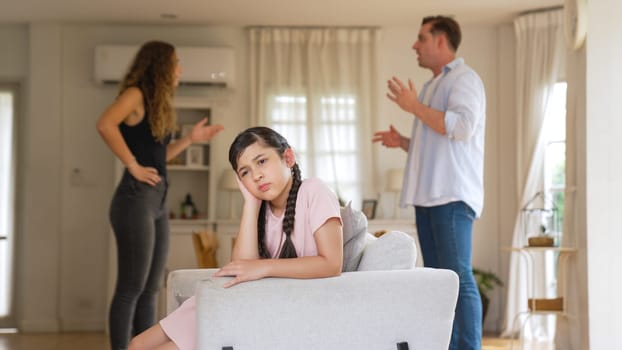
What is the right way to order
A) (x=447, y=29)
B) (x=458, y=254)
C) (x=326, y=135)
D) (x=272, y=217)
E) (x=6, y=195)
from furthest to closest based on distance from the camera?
(x=6, y=195) → (x=326, y=135) → (x=447, y=29) → (x=458, y=254) → (x=272, y=217)

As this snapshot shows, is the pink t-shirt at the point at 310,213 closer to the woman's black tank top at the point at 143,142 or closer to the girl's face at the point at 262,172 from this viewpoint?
the girl's face at the point at 262,172

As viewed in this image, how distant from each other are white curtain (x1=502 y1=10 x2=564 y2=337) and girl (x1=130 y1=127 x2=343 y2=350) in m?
4.60

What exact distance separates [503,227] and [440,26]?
11.9ft

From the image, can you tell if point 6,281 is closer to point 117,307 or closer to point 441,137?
point 117,307

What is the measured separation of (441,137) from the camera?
3.89 metres

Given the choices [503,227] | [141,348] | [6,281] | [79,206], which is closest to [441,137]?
[141,348]

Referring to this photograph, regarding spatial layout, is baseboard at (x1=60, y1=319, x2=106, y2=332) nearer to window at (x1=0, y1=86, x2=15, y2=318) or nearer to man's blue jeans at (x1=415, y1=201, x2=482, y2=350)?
window at (x1=0, y1=86, x2=15, y2=318)

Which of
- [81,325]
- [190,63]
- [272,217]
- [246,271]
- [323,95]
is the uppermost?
[190,63]

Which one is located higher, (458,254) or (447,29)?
(447,29)

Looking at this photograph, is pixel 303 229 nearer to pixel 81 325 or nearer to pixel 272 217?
pixel 272 217

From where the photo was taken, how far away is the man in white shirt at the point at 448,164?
3.62 meters

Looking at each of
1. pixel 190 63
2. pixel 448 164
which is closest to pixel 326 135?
pixel 190 63

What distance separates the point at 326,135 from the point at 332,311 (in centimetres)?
513

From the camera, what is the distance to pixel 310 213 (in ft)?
8.33
